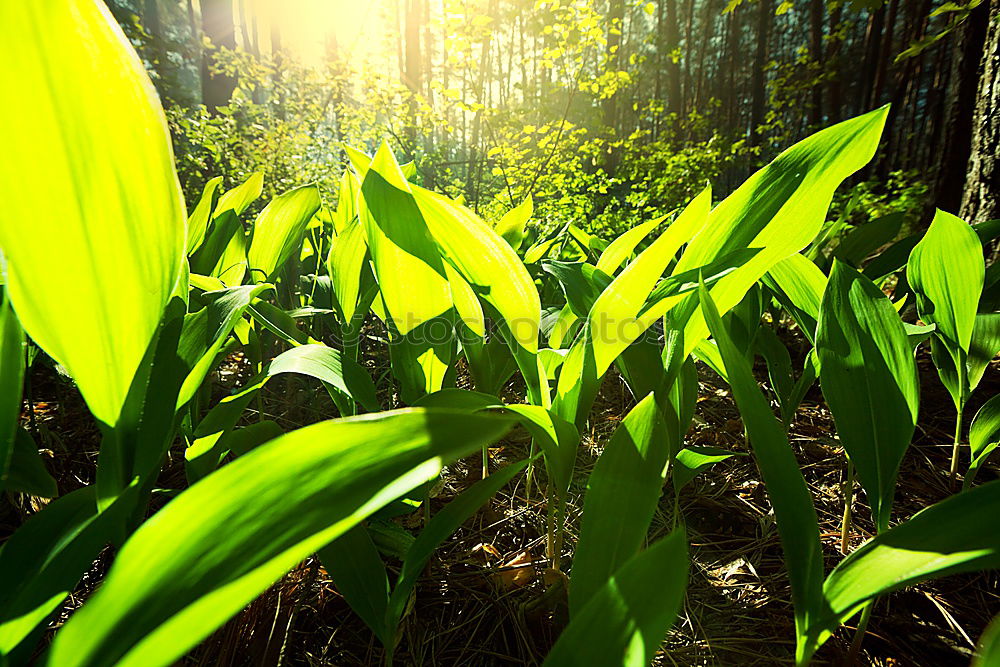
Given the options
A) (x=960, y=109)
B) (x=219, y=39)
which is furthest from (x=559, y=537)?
(x=219, y=39)

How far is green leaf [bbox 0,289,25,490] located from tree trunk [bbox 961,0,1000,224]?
204cm

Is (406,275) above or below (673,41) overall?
below

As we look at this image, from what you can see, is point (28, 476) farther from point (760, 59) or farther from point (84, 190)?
point (760, 59)

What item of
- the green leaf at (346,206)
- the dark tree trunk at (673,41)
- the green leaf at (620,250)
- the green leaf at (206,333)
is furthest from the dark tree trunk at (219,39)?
the dark tree trunk at (673,41)

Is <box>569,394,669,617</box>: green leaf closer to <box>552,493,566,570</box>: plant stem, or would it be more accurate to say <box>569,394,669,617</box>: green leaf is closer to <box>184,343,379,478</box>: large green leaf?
<box>552,493,566,570</box>: plant stem

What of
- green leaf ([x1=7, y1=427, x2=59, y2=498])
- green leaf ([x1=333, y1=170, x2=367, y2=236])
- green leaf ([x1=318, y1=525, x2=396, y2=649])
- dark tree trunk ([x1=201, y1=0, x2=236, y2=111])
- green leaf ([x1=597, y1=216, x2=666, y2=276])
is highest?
dark tree trunk ([x1=201, y1=0, x2=236, y2=111])

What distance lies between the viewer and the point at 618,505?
402 mm

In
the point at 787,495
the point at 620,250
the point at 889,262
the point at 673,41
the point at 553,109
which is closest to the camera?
the point at 787,495

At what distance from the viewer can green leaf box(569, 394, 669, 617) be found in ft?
1.27

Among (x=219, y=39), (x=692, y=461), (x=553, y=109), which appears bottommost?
(x=692, y=461)

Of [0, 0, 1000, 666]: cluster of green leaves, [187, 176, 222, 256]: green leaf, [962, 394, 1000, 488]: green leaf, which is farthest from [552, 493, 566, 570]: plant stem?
[187, 176, 222, 256]: green leaf

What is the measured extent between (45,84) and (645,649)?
0.44 metres

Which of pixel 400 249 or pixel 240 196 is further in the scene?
pixel 240 196

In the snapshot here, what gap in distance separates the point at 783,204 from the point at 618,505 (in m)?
0.34
